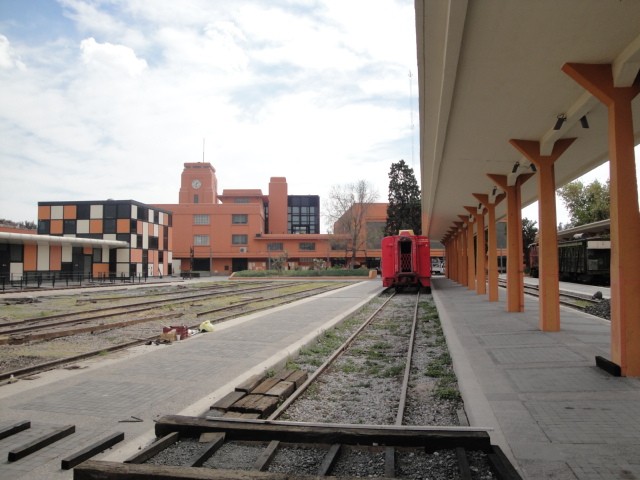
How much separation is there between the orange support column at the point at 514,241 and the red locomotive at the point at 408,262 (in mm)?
12589

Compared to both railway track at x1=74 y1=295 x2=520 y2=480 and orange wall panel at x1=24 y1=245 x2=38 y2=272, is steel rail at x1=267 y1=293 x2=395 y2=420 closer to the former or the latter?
railway track at x1=74 y1=295 x2=520 y2=480

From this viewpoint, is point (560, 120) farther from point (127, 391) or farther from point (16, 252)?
point (16, 252)

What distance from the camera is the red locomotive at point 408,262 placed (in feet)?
88.6

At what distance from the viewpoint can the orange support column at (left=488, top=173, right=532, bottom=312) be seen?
1346 centimetres

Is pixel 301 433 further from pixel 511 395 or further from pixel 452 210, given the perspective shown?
pixel 452 210

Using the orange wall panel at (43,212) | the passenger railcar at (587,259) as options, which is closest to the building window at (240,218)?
the orange wall panel at (43,212)

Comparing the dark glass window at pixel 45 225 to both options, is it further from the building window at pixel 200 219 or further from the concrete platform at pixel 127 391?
the concrete platform at pixel 127 391

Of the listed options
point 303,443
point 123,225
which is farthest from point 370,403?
point 123,225

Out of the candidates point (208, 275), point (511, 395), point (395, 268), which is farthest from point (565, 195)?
point (511, 395)

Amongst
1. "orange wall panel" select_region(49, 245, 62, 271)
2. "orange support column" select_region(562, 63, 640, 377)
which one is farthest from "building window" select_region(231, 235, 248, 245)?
"orange support column" select_region(562, 63, 640, 377)

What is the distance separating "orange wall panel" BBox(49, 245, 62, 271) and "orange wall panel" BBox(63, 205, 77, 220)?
11.2 m

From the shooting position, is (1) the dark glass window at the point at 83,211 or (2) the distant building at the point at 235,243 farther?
(2) the distant building at the point at 235,243

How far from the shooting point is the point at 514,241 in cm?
1348

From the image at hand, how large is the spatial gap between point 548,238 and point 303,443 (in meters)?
7.67
